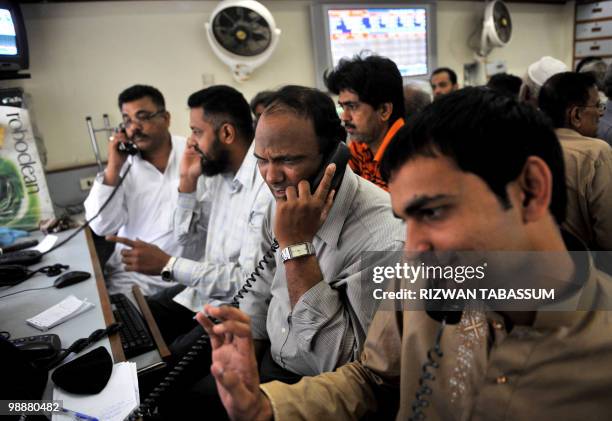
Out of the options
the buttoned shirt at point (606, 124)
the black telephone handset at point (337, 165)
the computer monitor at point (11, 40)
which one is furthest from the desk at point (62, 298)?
the buttoned shirt at point (606, 124)

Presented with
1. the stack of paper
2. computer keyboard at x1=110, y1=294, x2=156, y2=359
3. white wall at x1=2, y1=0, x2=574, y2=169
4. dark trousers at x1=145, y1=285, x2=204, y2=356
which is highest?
white wall at x1=2, y1=0, x2=574, y2=169

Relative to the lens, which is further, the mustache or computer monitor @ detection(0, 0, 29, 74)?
computer monitor @ detection(0, 0, 29, 74)

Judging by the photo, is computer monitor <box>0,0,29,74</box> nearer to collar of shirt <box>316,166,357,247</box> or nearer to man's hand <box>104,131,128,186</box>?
man's hand <box>104,131,128,186</box>

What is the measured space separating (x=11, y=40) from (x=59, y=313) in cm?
182

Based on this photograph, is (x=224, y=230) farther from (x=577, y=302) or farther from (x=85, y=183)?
(x=85, y=183)

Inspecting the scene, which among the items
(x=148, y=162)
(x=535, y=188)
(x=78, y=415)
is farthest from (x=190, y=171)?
(x=535, y=188)

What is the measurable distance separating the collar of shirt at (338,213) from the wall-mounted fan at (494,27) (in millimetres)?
4022

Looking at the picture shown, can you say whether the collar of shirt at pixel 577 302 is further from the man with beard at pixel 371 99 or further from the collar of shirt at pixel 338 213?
the man with beard at pixel 371 99

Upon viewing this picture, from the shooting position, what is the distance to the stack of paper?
125 centimetres

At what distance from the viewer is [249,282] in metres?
1.39

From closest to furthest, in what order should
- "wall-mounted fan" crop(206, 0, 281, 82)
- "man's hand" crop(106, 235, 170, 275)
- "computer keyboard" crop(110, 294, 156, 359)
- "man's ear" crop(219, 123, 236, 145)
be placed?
"computer keyboard" crop(110, 294, 156, 359), "man's hand" crop(106, 235, 170, 275), "man's ear" crop(219, 123, 236, 145), "wall-mounted fan" crop(206, 0, 281, 82)

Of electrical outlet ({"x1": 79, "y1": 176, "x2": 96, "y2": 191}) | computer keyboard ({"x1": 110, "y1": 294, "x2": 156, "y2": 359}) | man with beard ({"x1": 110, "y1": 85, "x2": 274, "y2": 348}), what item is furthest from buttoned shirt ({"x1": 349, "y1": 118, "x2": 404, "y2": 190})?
electrical outlet ({"x1": 79, "y1": 176, "x2": 96, "y2": 191})

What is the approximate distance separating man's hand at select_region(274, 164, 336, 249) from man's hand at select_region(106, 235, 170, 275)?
0.79 meters

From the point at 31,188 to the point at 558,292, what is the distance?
8.19ft
